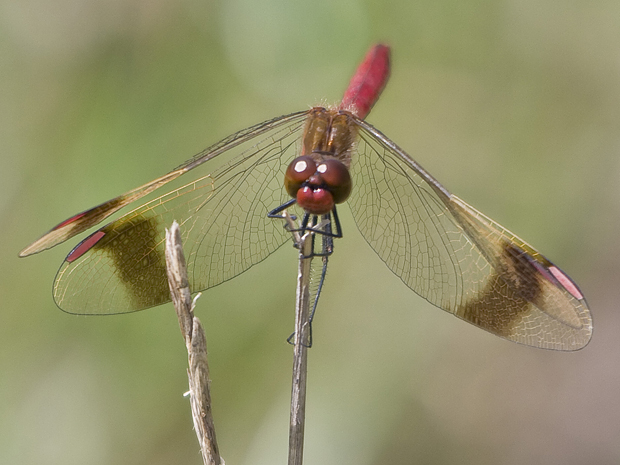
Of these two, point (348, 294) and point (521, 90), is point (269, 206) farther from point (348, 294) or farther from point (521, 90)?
point (521, 90)

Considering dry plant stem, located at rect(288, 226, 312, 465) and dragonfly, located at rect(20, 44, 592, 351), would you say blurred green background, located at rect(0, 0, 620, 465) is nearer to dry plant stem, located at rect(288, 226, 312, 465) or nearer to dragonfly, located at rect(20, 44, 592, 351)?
dragonfly, located at rect(20, 44, 592, 351)

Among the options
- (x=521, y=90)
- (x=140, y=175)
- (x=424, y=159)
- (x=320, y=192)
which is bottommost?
Answer: (x=320, y=192)

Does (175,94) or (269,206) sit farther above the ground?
(175,94)

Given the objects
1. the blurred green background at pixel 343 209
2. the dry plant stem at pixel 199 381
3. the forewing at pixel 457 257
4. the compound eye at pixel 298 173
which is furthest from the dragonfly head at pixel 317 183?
the blurred green background at pixel 343 209

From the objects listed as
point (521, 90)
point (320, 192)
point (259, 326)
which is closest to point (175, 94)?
point (259, 326)

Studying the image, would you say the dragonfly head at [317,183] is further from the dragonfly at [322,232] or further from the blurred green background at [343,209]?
the blurred green background at [343,209]

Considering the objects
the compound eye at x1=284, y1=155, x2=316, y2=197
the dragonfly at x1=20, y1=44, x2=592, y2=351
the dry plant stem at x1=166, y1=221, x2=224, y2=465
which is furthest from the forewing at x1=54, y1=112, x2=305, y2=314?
the dry plant stem at x1=166, y1=221, x2=224, y2=465

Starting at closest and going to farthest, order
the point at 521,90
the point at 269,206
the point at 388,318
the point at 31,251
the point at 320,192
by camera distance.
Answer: the point at 31,251
the point at 320,192
the point at 269,206
the point at 388,318
the point at 521,90

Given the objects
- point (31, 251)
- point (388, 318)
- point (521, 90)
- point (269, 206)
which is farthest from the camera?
point (521, 90)
